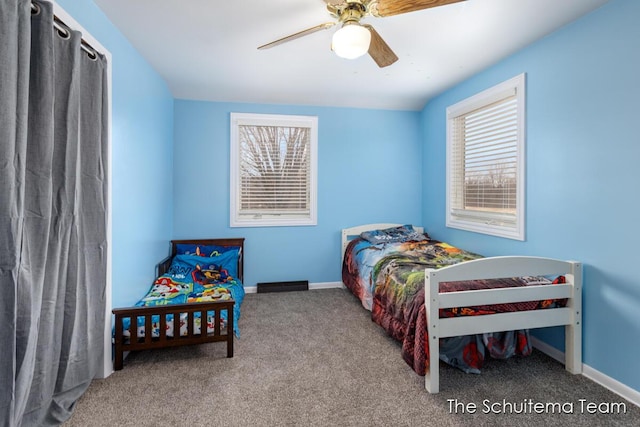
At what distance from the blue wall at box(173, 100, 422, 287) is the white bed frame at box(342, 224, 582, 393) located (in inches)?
Result: 84.9

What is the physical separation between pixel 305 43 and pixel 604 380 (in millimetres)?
3035

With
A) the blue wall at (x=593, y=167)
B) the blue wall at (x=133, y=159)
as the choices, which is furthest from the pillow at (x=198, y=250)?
the blue wall at (x=593, y=167)

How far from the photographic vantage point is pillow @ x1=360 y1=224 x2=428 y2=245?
11.6 feet

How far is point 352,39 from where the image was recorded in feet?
5.25

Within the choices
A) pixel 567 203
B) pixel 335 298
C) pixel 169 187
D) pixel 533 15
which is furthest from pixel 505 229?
pixel 169 187

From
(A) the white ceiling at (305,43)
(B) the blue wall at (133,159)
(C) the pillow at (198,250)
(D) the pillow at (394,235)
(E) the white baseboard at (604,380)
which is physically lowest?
(E) the white baseboard at (604,380)

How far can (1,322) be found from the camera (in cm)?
119

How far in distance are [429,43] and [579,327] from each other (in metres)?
2.26

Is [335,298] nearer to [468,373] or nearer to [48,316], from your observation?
[468,373]

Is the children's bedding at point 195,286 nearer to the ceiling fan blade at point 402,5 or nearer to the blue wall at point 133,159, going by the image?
the blue wall at point 133,159

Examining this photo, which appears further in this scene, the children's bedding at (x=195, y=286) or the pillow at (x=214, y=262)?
the pillow at (x=214, y=262)

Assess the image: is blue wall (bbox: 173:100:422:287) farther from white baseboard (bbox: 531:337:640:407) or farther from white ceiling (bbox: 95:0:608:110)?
white baseboard (bbox: 531:337:640:407)

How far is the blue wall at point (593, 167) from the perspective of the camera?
5.89 feet

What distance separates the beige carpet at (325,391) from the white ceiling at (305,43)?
235 centimetres
